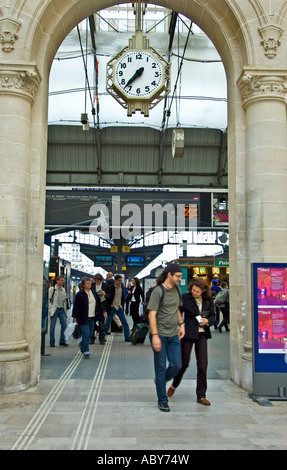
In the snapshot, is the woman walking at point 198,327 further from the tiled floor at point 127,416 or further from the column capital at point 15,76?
the column capital at point 15,76

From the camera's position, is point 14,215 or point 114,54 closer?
point 14,215

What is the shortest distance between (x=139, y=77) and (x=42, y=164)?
2358mm

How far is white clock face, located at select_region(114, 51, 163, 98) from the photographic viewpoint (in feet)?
24.9

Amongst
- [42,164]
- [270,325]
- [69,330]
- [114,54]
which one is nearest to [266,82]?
[270,325]

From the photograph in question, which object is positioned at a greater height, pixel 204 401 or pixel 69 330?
pixel 69 330

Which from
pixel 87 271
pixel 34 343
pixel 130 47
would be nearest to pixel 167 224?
pixel 130 47

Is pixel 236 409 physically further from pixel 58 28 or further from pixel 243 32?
pixel 58 28

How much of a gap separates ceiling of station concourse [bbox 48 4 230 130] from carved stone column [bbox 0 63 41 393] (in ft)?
59.0

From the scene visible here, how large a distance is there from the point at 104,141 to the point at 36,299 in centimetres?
2436

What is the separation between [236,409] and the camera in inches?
213

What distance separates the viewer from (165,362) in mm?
5445

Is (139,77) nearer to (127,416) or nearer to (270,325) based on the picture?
(270,325)

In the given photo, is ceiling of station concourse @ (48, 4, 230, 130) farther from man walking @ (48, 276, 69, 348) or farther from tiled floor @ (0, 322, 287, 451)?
tiled floor @ (0, 322, 287, 451)

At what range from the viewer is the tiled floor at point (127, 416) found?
424cm
